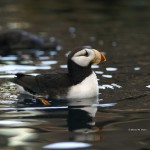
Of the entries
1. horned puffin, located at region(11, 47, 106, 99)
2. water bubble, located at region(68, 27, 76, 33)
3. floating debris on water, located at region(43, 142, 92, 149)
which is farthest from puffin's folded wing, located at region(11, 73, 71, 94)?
water bubble, located at region(68, 27, 76, 33)

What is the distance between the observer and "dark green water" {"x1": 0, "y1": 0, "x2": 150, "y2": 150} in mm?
8203

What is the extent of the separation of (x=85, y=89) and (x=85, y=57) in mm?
579

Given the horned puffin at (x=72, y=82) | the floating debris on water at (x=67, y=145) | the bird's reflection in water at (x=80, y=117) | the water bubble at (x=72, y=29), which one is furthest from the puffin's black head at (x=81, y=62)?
the water bubble at (x=72, y=29)

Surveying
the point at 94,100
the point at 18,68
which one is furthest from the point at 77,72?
the point at 18,68

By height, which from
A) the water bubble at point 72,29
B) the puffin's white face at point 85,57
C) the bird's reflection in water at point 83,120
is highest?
the water bubble at point 72,29

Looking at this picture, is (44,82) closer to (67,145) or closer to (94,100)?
(94,100)

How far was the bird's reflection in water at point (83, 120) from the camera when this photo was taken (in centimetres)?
827

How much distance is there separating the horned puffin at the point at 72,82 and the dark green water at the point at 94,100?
0.66 ft

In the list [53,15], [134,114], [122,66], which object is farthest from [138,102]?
[53,15]

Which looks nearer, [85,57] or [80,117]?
[80,117]

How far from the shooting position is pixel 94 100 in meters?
10.6

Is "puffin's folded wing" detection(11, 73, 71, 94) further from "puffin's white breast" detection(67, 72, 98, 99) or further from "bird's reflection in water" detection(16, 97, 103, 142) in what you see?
"bird's reflection in water" detection(16, 97, 103, 142)

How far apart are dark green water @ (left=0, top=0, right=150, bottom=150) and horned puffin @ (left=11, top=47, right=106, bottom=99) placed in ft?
0.66

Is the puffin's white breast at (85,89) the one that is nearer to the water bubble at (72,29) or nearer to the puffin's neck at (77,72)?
the puffin's neck at (77,72)
